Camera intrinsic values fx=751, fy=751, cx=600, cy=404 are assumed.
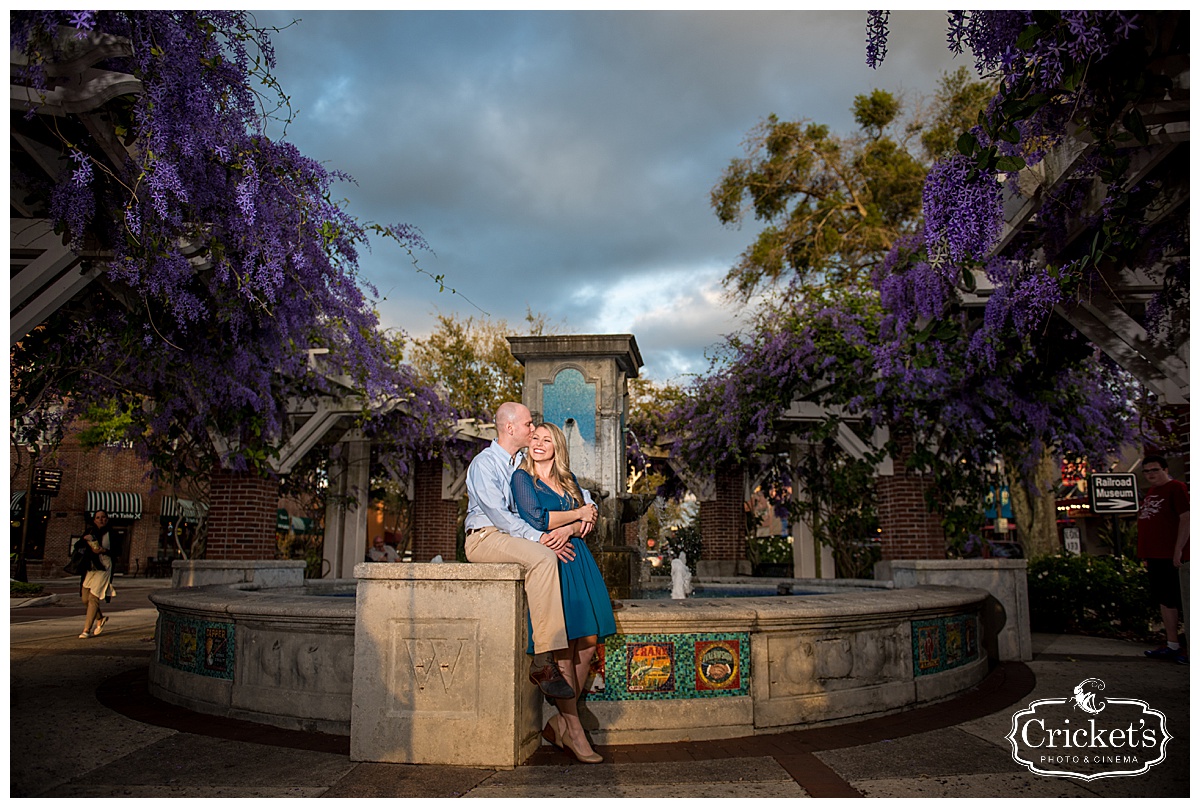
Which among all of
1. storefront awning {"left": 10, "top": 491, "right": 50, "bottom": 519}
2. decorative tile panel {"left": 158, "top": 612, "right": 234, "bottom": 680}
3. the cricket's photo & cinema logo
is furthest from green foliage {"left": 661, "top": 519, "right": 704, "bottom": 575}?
storefront awning {"left": 10, "top": 491, "right": 50, "bottom": 519}

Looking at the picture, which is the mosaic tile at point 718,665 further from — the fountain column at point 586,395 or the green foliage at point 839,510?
the green foliage at point 839,510

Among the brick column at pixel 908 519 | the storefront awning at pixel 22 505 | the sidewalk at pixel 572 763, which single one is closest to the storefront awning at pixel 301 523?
the storefront awning at pixel 22 505

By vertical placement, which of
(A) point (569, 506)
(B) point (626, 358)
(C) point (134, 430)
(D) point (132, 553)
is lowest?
(D) point (132, 553)

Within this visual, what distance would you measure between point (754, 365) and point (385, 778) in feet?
30.3

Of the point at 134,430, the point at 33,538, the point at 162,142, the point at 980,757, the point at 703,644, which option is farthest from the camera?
the point at 33,538

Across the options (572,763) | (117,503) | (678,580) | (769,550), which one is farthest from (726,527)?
(117,503)

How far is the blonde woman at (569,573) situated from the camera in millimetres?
4129

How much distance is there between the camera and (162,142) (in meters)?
4.43

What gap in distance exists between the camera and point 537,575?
4098 mm

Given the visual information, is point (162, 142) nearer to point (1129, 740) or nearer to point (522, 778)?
point (522, 778)

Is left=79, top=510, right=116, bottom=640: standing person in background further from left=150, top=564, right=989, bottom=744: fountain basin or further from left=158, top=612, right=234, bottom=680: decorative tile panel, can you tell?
left=150, top=564, right=989, bottom=744: fountain basin

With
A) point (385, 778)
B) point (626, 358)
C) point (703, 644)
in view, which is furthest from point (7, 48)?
point (626, 358)

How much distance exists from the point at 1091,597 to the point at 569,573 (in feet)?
28.2

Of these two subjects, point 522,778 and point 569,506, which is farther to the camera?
point 569,506
